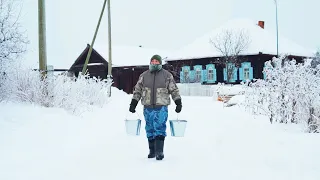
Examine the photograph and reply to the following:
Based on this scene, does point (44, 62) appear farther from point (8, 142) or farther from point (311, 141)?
point (311, 141)

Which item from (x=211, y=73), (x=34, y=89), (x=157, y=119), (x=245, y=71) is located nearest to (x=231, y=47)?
(x=245, y=71)

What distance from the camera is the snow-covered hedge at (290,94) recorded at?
7137 mm

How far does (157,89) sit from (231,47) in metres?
26.8

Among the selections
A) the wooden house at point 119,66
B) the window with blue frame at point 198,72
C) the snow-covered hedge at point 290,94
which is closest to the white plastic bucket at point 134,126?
the snow-covered hedge at point 290,94

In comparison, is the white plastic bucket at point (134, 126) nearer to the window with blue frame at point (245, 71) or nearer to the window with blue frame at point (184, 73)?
the window with blue frame at point (245, 71)

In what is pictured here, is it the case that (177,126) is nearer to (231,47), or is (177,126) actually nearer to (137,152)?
(137,152)

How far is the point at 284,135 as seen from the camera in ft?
22.1

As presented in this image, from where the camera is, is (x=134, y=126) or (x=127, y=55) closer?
(x=134, y=126)

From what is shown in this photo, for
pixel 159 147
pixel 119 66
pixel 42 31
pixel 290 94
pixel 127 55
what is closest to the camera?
pixel 159 147

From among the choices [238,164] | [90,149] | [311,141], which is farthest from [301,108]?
[90,149]

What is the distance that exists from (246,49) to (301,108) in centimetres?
2394

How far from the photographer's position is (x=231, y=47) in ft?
102

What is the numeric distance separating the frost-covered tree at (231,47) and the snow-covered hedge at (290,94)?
22024mm

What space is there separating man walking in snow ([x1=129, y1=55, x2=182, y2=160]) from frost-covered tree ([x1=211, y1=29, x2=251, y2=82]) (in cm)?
2552
